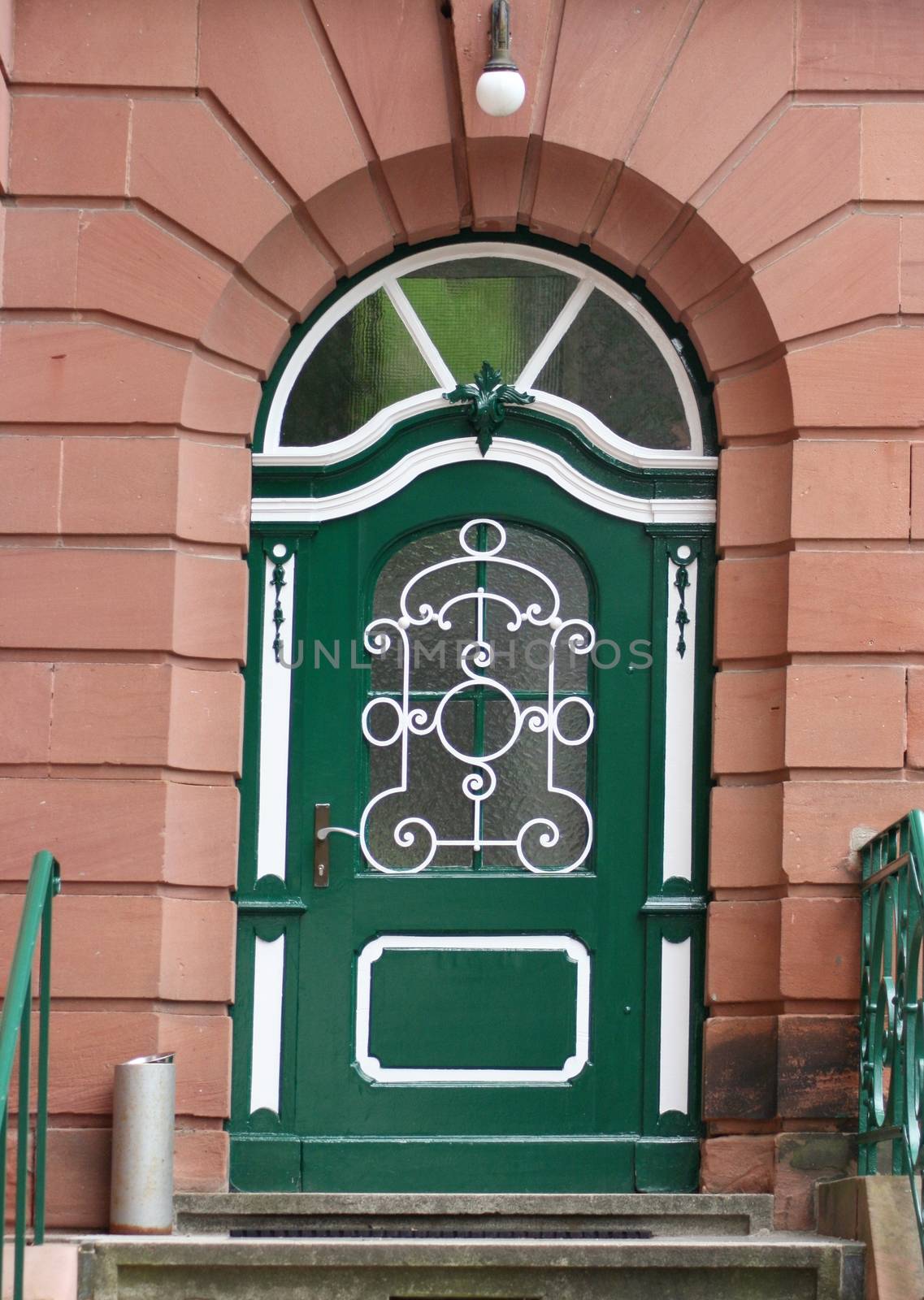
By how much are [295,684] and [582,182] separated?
188cm

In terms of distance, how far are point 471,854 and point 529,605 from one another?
2.72 ft

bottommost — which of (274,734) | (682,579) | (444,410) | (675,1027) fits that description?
(675,1027)

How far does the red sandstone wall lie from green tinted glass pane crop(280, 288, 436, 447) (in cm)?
18

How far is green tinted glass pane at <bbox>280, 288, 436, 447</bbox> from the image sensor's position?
5.80 meters

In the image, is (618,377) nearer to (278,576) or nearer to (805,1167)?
(278,576)

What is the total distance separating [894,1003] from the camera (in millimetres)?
4758

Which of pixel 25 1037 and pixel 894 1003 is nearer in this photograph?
pixel 25 1037

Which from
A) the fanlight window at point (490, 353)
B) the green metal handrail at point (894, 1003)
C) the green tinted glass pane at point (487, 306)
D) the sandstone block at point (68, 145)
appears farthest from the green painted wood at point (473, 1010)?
the sandstone block at point (68, 145)

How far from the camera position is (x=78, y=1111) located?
203 inches

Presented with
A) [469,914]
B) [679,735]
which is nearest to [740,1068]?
[469,914]

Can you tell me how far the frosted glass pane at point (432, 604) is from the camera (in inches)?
224

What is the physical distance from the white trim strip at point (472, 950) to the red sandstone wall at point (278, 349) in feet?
1.41

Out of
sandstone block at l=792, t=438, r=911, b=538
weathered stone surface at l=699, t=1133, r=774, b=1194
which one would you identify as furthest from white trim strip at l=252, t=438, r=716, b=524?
weathered stone surface at l=699, t=1133, r=774, b=1194

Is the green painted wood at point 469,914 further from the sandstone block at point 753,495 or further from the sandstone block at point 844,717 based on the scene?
the sandstone block at point 844,717
